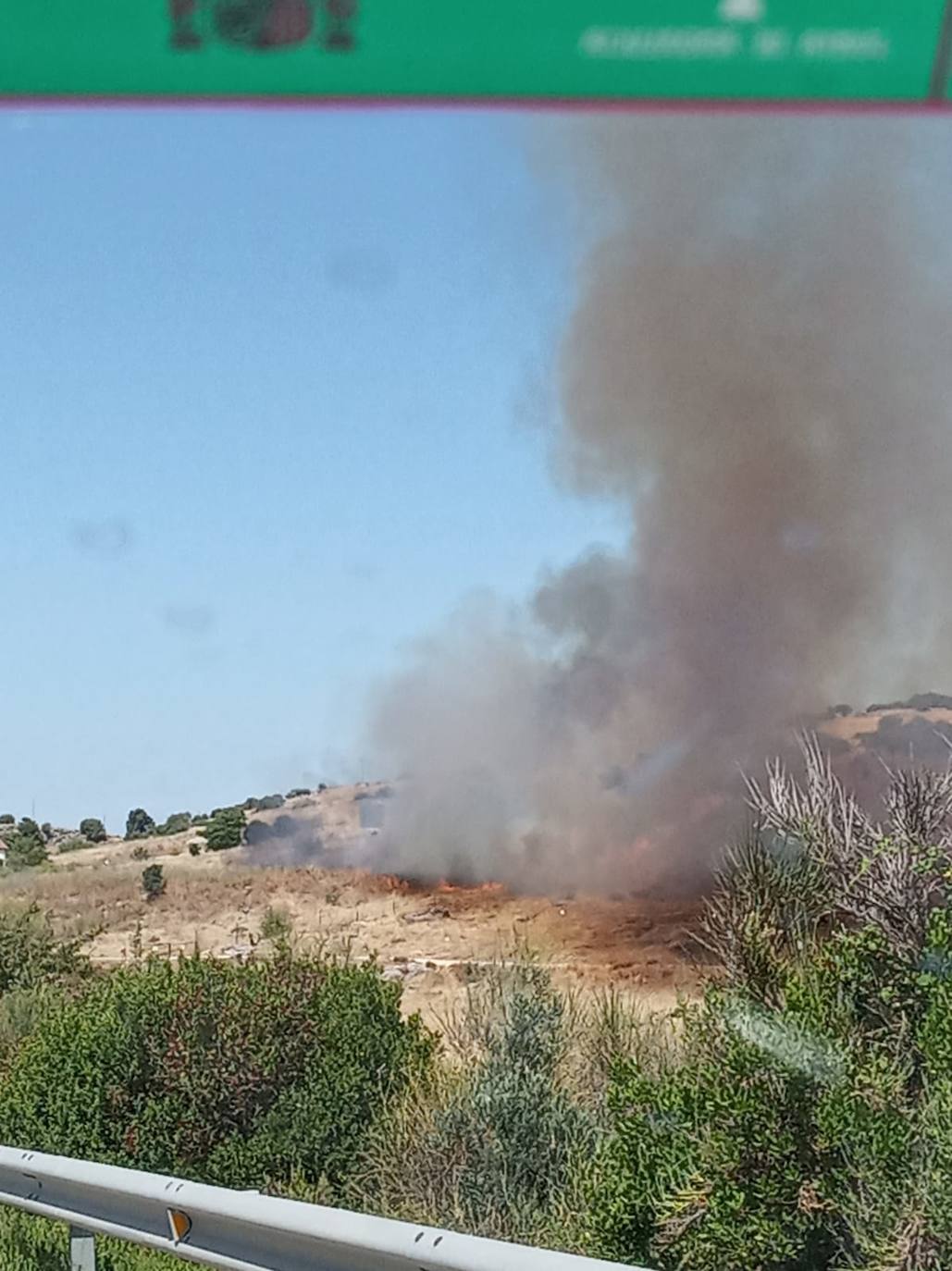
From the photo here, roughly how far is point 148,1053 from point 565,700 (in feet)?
66.9

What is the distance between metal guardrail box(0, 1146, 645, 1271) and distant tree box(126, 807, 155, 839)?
3313 centimetres

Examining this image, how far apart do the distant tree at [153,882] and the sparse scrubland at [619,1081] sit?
1967 centimetres

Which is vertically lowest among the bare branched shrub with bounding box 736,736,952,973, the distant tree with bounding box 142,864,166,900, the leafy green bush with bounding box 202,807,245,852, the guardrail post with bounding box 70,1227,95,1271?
the guardrail post with bounding box 70,1227,95,1271

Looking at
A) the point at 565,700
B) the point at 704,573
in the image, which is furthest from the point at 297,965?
the point at 565,700

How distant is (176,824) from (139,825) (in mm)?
761

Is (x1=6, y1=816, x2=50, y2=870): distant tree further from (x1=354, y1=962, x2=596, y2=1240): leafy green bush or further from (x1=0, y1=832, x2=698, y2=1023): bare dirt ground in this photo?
(x1=354, y1=962, x2=596, y2=1240): leafy green bush

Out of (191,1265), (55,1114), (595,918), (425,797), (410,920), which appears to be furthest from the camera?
(425,797)

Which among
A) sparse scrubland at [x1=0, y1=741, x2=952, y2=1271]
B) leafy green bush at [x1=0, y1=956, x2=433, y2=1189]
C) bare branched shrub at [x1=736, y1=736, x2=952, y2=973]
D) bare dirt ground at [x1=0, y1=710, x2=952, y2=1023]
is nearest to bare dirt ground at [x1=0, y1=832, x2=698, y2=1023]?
bare dirt ground at [x1=0, y1=710, x2=952, y2=1023]

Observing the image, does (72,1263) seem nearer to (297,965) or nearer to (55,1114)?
(55,1114)

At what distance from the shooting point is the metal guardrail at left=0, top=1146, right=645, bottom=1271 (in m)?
3.73

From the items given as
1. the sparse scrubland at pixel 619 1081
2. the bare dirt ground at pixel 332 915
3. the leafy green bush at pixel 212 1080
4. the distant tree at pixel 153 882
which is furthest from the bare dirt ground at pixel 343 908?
the sparse scrubland at pixel 619 1081

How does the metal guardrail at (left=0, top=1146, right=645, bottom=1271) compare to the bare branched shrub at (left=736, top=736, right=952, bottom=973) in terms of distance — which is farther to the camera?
the bare branched shrub at (left=736, top=736, right=952, bottom=973)

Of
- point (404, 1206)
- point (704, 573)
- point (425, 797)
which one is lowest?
point (404, 1206)

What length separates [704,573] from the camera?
28797mm
